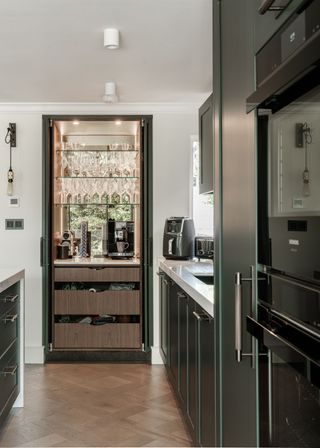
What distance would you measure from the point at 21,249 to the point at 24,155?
88cm

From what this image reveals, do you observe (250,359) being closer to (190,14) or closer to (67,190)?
(190,14)

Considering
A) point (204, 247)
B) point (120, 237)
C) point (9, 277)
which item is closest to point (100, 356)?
point (120, 237)

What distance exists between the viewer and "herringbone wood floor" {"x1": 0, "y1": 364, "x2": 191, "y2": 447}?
2.91 m

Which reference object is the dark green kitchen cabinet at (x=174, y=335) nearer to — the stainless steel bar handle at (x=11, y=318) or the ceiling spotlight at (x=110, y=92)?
the stainless steel bar handle at (x=11, y=318)

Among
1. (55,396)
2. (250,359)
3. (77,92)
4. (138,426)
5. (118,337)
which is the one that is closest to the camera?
(250,359)

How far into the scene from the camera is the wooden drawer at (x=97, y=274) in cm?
454

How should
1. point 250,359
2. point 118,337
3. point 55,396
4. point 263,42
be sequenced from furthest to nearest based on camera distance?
point 118,337
point 55,396
point 250,359
point 263,42

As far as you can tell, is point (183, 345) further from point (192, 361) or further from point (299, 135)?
point (299, 135)

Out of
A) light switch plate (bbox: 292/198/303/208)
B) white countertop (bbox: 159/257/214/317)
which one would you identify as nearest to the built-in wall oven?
light switch plate (bbox: 292/198/303/208)

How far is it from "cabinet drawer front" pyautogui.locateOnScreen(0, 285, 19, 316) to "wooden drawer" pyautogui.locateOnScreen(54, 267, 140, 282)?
1320 millimetres

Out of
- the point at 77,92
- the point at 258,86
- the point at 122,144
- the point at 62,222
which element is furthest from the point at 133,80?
the point at 258,86

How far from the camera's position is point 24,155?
4.61 metres

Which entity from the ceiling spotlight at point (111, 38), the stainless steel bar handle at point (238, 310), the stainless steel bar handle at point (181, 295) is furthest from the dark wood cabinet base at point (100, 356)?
the stainless steel bar handle at point (238, 310)

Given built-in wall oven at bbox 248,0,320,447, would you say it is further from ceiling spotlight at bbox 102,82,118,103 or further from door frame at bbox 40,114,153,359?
door frame at bbox 40,114,153,359
